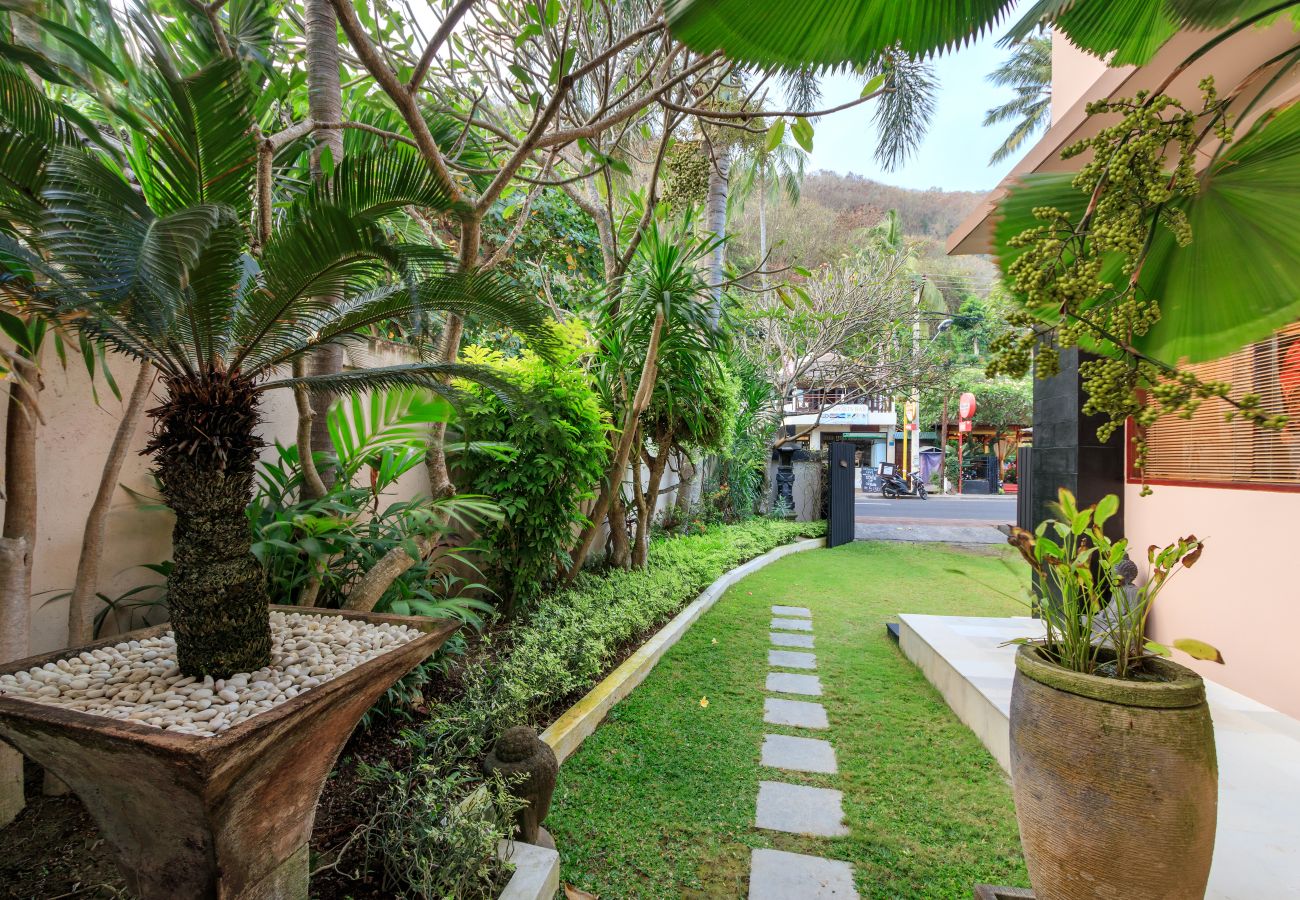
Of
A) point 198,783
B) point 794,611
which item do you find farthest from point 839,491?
point 198,783

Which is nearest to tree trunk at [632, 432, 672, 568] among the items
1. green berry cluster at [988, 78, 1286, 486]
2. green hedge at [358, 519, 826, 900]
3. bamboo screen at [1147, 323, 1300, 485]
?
green hedge at [358, 519, 826, 900]

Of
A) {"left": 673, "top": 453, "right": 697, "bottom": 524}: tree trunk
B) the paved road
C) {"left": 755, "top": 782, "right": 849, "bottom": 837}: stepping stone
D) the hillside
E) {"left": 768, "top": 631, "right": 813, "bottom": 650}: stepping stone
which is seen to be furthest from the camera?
the hillside

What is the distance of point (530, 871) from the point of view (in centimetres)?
175

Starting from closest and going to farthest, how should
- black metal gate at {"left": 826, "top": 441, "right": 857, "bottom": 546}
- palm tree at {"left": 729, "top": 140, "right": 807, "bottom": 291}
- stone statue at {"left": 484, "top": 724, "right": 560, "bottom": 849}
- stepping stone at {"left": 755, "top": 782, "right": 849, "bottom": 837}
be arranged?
1. stone statue at {"left": 484, "top": 724, "right": 560, "bottom": 849}
2. stepping stone at {"left": 755, "top": 782, "right": 849, "bottom": 837}
3. black metal gate at {"left": 826, "top": 441, "right": 857, "bottom": 546}
4. palm tree at {"left": 729, "top": 140, "right": 807, "bottom": 291}

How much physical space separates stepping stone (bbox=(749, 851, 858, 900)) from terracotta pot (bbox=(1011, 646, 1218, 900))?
2.22 ft

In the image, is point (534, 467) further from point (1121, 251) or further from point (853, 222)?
point (853, 222)

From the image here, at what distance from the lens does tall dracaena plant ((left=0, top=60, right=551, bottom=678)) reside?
4.11 feet

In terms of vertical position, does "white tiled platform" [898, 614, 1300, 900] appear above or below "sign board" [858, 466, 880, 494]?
Result: below

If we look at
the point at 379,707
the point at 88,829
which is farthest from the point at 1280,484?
the point at 88,829

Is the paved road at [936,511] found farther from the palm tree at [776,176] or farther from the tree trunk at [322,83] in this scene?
the tree trunk at [322,83]

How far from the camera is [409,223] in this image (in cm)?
346

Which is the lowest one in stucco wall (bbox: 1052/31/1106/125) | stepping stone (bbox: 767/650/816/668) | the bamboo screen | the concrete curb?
stepping stone (bbox: 767/650/816/668)

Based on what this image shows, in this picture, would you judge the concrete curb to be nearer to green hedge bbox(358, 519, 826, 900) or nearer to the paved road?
green hedge bbox(358, 519, 826, 900)

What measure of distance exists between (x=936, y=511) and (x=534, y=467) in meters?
15.8
